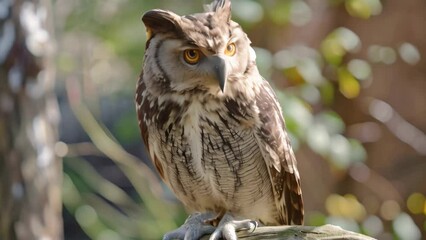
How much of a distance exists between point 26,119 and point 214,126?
2.87 feet

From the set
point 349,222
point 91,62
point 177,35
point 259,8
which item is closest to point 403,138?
point 349,222

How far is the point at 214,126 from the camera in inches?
91.4

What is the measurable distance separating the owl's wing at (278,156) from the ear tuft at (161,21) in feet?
1.04

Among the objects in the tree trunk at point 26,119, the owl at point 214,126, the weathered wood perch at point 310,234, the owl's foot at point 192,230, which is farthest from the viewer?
the tree trunk at point 26,119

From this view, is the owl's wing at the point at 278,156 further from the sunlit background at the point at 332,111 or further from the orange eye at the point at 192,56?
the sunlit background at the point at 332,111

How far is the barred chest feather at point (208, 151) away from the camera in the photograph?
2303mm

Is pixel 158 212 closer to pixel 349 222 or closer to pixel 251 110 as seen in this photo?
pixel 349 222

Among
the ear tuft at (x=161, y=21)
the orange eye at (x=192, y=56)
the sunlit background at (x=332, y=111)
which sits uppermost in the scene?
the ear tuft at (x=161, y=21)

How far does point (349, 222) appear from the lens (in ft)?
12.0

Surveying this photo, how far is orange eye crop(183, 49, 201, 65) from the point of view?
2.16 meters

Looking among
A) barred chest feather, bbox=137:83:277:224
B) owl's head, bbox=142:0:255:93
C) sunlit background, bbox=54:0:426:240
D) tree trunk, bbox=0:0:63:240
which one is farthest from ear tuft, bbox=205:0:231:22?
sunlit background, bbox=54:0:426:240

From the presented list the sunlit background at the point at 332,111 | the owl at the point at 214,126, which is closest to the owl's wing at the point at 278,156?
the owl at the point at 214,126

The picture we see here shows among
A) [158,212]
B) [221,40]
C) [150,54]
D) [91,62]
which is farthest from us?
[91,62]

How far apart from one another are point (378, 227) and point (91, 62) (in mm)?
1639
